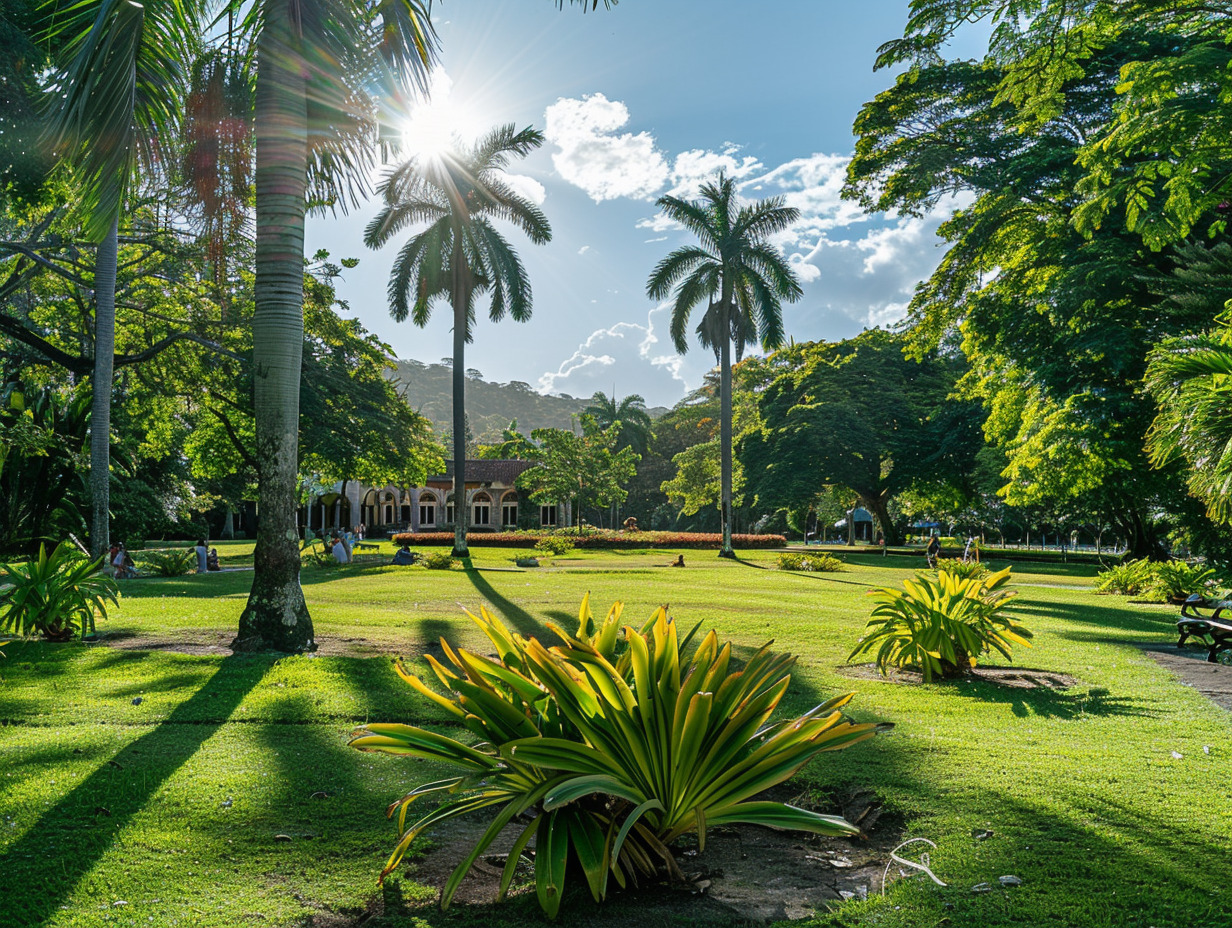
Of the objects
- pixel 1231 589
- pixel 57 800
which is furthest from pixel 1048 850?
pixel 1231 589

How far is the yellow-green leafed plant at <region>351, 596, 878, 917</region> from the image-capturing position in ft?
8.43

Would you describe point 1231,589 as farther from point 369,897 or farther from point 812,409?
point 812,409

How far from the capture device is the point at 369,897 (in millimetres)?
2662

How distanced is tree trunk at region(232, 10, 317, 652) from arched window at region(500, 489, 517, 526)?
4633cm

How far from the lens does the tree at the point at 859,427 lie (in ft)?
119

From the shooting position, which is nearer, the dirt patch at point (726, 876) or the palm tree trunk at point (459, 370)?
the dirt patch at point (726, 876)

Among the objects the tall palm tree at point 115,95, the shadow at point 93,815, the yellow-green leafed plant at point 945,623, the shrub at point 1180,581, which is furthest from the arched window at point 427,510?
the shadow at point 93,815

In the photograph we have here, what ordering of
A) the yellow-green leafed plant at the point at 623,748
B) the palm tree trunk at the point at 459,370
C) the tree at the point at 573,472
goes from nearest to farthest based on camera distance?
the yellow-green leafed plant at the point at 623,748 < the palm tree trunk at the point at 459,370 < the tree at the point at 573,472

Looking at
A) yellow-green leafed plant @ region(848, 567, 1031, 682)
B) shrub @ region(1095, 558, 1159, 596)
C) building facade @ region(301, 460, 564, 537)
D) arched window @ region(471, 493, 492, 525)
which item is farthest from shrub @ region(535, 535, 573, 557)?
arched window @ region(471, 493, 492, 525)

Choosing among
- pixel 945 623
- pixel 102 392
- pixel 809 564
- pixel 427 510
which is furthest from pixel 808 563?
pixel 427 510

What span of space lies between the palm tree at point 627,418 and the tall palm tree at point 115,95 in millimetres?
53067

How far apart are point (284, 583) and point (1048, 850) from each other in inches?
271

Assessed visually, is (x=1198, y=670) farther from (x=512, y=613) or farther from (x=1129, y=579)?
(x=1129, y=579)

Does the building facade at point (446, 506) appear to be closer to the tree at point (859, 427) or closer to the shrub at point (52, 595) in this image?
the tree at point (859, 427)
